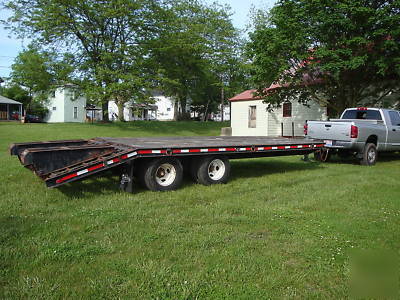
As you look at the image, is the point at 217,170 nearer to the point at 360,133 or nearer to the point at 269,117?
the point at 360,133

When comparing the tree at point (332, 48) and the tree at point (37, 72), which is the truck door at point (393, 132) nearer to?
the tree at point (332, 48)

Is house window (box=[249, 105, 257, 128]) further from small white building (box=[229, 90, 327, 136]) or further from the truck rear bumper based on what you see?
the truck rear bumper

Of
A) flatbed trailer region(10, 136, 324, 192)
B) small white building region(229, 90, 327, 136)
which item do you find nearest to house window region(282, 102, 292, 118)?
small white building region(229, 90, 327, 136)

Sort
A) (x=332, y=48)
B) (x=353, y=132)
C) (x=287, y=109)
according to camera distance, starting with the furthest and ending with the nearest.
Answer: (x=287, y=109) < (x=332, y=48) < (x=353, y=132)

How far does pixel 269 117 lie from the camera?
2597 centimetres

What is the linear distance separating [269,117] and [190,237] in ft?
72.4

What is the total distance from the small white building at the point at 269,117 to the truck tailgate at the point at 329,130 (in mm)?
11100

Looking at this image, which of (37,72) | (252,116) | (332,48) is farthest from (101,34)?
(332,48)

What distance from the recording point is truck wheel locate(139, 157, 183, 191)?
737 centimetres

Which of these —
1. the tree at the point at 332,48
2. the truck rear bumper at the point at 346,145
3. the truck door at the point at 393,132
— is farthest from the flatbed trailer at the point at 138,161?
the tree at the point at 332,48

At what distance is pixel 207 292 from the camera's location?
3.36 m

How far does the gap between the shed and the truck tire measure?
43.3 m

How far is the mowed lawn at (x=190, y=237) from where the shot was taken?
3.48 metres

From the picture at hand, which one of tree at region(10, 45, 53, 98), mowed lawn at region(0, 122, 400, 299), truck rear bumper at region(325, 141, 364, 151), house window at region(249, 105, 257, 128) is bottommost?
mowed lawn at region(0, 122, 400, 299)
